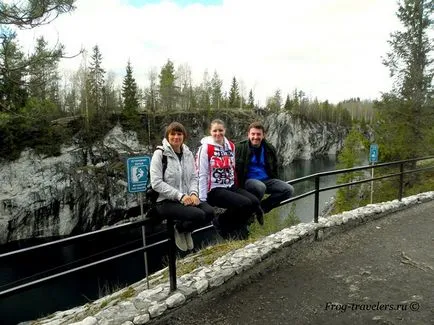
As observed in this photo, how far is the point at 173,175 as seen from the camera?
320cm

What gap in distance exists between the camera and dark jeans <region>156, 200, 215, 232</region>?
307 centimetres

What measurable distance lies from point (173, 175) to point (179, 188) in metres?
0.16

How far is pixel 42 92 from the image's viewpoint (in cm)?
621

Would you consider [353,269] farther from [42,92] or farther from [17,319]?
[17,319]

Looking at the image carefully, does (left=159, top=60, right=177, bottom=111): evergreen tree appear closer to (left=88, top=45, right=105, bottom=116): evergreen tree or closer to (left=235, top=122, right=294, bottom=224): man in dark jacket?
(left=88, top=45, right=105, bottom=116): evergreen tree

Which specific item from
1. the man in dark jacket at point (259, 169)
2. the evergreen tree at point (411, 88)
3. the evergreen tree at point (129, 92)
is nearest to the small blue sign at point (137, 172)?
the man in dark jacket at point (259, 169)

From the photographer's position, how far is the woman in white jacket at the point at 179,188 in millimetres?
3068

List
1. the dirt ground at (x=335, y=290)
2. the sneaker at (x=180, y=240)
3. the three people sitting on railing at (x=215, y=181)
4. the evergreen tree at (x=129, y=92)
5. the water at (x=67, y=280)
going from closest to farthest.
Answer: the dirt ground at (x=335, y=290) < the three people sitting on railing at (x=215, y=181) < the sneaker at (x=180, y=240) < the water at (x=67, y=280) < the evergreen tree at (x=129, y=92)

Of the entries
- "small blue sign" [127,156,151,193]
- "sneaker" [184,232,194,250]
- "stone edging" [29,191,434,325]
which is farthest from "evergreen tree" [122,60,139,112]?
"sneaker" [184,232,194,250]

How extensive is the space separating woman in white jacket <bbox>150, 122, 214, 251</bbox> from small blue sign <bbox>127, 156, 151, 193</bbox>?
3084 mm

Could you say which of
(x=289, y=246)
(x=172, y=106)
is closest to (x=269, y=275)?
(x=289, y=246)

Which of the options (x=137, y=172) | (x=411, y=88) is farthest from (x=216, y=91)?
(x=137, y=172)

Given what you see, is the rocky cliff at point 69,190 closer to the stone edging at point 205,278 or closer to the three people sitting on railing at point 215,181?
the stone edging at point 205,278

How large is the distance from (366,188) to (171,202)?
23172 mm
